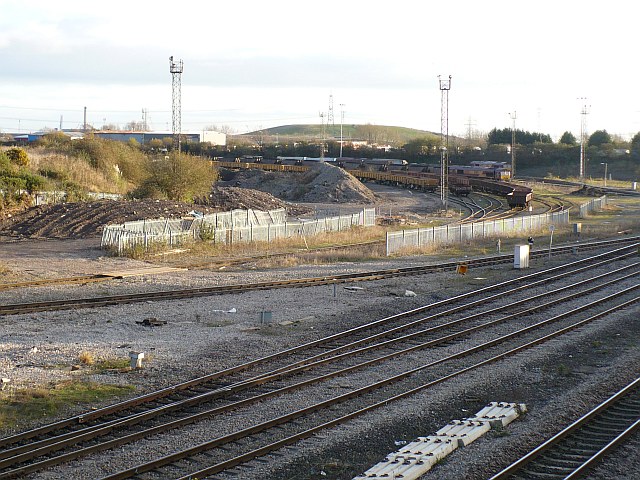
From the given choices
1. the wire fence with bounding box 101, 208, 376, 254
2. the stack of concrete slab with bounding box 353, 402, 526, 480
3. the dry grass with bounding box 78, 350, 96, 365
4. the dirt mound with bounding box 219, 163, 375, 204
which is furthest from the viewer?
the dirt mound with bounding box 219, 163, 375, 204

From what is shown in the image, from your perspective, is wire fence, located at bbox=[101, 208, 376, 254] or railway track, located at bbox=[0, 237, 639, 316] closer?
railway track, located at bbox=[0, 237, 639, 316]

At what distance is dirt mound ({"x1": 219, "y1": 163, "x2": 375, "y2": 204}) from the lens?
7919cm

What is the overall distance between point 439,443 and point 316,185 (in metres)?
71.6

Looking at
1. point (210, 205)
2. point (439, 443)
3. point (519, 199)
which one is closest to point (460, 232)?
point (210, 205)

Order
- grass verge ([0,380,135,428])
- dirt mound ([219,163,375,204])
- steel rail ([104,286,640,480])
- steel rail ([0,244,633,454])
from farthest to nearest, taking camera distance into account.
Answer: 1. dirt mound ([219,163,375,204])
2. grass verge ([0,380,135,428])
3. steel rail ([0,244,633,454])
4. steel rail ([104,286,640,480])

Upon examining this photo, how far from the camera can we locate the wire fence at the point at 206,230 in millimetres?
38000

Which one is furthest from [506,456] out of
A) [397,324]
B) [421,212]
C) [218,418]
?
[421,212]

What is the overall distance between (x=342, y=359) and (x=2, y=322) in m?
9.22

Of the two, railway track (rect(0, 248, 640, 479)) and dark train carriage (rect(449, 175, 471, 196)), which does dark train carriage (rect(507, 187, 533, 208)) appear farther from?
railway track (rect(0, 248, 640, 479))

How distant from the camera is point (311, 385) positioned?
603 inches

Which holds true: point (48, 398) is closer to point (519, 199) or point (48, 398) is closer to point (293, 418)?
point (293, 418)

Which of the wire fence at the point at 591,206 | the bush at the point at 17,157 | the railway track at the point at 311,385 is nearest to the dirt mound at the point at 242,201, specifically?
the bush at the point at 17,157

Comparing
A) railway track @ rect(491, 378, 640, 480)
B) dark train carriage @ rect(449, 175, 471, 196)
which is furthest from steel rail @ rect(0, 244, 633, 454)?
dark train carriage @ rect(449, 175, 471, 196)

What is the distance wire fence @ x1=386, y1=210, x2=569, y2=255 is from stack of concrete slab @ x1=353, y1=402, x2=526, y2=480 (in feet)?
88.1
